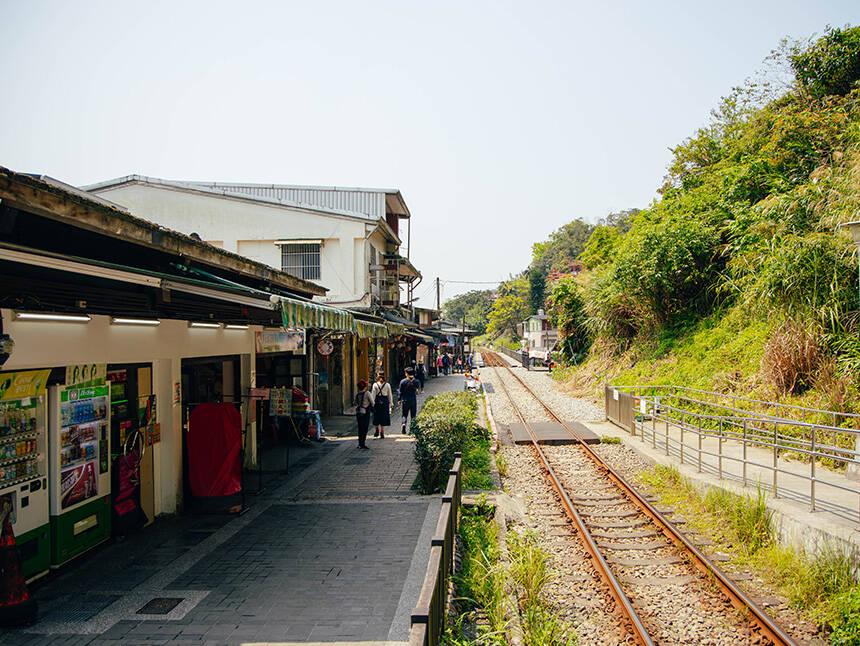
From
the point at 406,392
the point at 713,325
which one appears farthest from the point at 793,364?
the point at 406,392

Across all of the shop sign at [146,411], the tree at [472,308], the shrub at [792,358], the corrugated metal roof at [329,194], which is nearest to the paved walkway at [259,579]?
the shop sign at [146,411]

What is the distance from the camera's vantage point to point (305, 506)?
28.4ft

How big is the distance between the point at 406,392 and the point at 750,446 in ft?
26.6

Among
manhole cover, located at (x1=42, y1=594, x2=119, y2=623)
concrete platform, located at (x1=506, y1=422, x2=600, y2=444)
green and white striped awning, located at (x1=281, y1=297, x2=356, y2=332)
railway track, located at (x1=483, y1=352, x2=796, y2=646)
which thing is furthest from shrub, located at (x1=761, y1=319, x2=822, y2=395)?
manhole cover, located at (x1=42, y1=594, x2=119, y2=623)

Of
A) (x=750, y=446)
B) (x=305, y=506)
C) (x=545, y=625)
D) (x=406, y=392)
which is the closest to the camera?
(x=545, y=625)

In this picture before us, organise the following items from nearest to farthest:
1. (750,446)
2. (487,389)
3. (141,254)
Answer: (141,254)
(750,446)
(487,389)

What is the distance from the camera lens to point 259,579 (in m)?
5.90

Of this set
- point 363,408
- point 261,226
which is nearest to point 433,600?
point 363,408

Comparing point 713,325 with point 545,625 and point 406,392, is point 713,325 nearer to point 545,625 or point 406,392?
point 406,392

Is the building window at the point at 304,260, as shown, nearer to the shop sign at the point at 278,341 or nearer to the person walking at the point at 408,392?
the person walking at the point at 408,392

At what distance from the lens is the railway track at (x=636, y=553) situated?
5340mm

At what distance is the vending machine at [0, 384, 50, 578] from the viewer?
5172mm

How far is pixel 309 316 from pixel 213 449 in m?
2.63

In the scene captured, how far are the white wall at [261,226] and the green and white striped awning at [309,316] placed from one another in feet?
38.4
